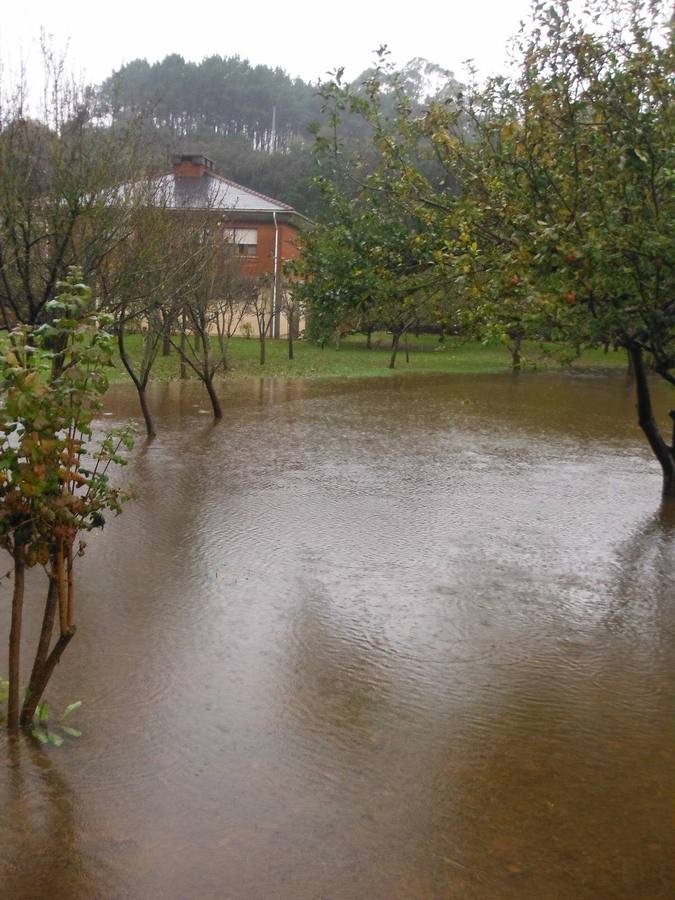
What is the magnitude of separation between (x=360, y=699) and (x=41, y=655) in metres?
1.92

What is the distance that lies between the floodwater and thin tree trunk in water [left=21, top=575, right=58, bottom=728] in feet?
0.84

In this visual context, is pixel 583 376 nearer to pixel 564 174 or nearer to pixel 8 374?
pixel 564 174

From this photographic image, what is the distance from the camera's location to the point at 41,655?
440 centimetres

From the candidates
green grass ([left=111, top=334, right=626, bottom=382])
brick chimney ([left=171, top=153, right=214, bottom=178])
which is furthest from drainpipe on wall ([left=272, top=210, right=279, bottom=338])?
brick chimney ([left=171, top=153, right=214, bottom=178])

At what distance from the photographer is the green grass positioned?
26797 mm

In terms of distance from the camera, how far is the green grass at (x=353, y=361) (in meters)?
26.8

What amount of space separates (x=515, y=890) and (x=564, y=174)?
5917 millimetres

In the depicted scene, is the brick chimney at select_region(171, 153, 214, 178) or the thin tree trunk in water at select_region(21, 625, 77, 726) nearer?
the thin tree trunk in water at select_region(21, 625, 77, 726)

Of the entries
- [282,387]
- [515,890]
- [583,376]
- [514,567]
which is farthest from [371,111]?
[583,376]

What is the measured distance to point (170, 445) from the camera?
542 inches

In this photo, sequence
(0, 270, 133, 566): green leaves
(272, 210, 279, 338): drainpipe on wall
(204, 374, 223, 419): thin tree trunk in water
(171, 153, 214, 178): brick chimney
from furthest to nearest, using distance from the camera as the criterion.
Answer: (171, 153, 214, 178): brick chimney < (272, 210, 279, 338): drainpipe on wall < (204, 374, 223, 419): thin tree trunk in water < (0, 270, 133, 566): green leaves

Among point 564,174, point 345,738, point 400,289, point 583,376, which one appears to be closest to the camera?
point 345,738

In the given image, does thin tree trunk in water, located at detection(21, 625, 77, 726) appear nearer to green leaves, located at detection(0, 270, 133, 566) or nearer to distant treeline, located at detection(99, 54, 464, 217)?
green leaves, located at detection(0, 270, 133, 566)

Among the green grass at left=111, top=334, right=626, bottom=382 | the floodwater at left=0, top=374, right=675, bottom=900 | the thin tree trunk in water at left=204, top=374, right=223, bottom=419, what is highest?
the green grass at left=111, top=334, right=626, bottom=382
